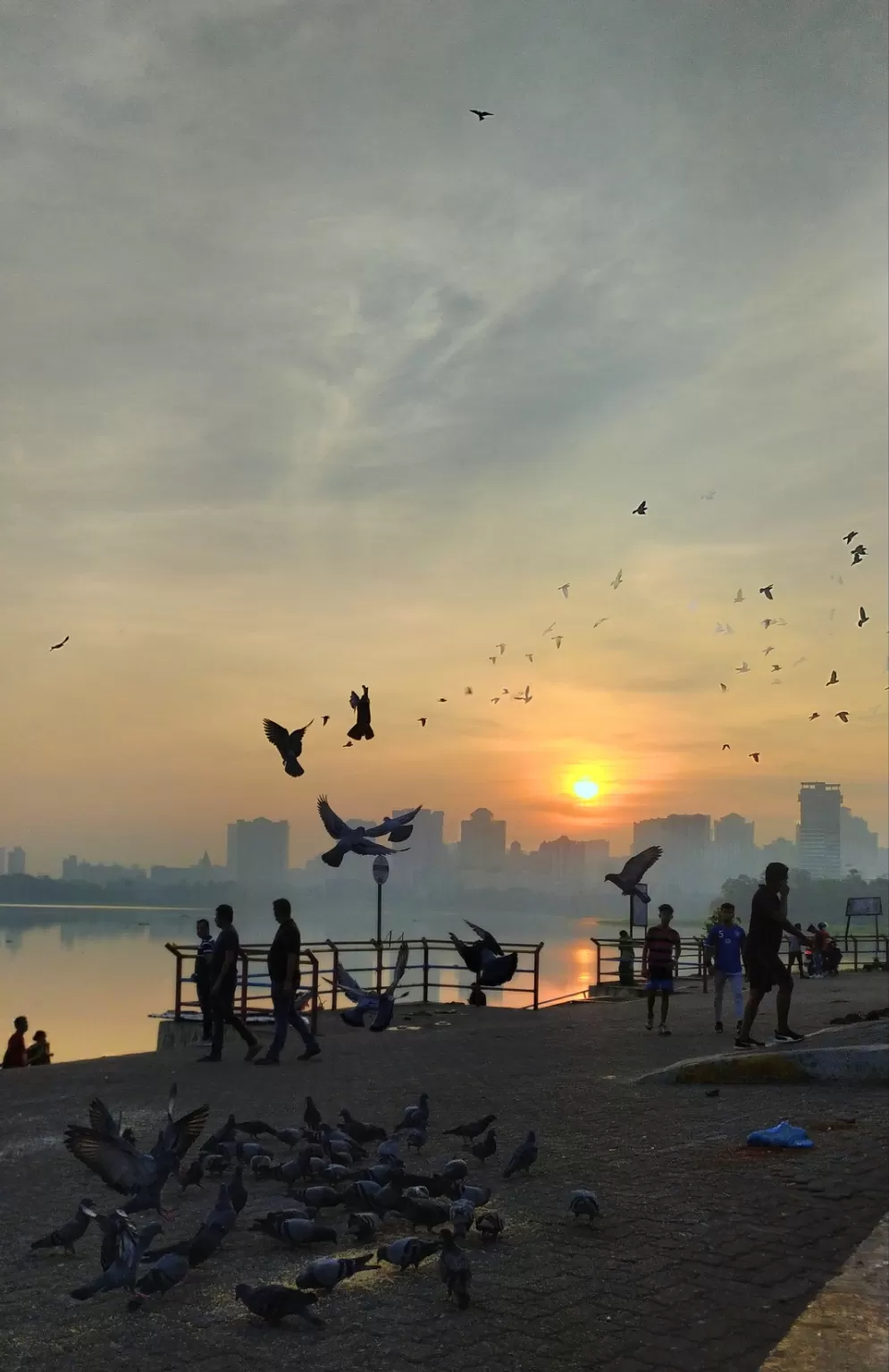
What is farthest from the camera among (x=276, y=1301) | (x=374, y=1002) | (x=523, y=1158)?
(x=374, y=1002)

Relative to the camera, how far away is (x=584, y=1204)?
639 centimetres

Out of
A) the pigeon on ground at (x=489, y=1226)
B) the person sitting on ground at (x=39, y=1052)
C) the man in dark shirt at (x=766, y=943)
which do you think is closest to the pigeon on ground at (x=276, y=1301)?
the pigeon on ground at (x=489, y=1226)

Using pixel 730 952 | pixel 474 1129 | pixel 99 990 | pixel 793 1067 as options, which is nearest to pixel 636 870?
pixel 730 952

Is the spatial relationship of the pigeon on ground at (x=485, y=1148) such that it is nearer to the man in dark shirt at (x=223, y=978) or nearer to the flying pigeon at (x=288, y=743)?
the flying pigeon at (x=288, y=743)

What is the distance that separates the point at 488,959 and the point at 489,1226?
14.0 ft

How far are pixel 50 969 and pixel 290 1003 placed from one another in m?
127

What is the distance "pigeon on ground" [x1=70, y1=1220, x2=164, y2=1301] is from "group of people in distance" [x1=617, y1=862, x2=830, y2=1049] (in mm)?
8619

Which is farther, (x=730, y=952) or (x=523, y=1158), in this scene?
(x=730, y=952)

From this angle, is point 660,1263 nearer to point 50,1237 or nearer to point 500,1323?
point 500,1323

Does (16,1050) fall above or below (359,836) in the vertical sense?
below

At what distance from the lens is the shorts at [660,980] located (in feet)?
55.3

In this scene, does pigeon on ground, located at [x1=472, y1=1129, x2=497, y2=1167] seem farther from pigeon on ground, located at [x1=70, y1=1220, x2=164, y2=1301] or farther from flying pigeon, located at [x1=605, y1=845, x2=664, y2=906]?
flying pigeon, located at [x1=605, y1=845, x2=664, y2=906]

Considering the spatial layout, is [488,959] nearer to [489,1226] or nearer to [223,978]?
[489,1226]

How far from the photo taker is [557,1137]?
9.14m
